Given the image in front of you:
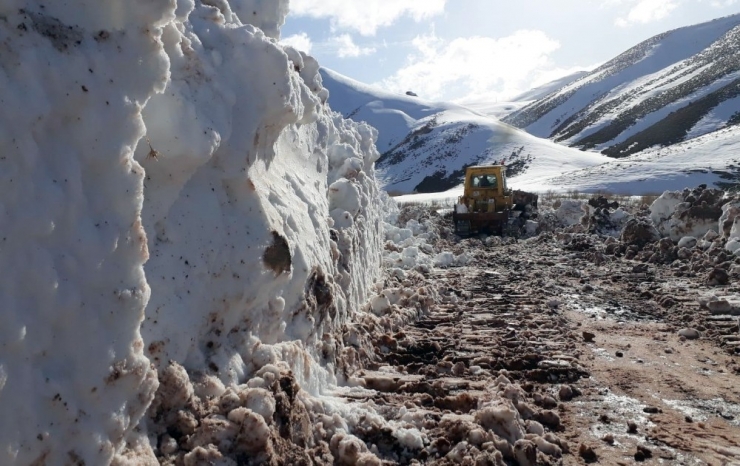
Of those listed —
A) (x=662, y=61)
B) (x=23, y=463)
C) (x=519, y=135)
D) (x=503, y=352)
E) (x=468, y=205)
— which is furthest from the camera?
(x=662, y=61)

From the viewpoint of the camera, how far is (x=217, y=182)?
3957mm

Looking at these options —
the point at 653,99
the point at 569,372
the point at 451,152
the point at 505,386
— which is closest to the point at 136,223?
the point at 505,386

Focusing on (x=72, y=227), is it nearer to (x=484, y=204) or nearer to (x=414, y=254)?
(x=414, y=254)

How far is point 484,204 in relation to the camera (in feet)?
64.9

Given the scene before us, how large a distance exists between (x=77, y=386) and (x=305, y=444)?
1.37 meters

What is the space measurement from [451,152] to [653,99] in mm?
30590

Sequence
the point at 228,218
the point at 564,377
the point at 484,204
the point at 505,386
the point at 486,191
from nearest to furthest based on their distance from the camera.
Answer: the point at 228,218, the point at 505,386, the point at 564,377, the point at 484,204, the point at 486,191

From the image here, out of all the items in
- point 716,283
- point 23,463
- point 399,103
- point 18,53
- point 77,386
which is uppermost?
point 399,103

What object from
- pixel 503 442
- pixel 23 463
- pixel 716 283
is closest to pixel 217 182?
pixel 23 463

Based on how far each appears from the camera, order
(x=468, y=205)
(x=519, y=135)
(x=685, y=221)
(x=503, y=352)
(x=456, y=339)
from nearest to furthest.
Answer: (x=503, y=352)
(x=456, y=339)
(x=685, y=221)
(x=468, y=205)
(x=519, y=135)

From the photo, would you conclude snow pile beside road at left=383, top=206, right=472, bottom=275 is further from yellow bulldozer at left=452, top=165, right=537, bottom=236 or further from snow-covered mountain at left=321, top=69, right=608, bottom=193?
snow-covered mountain at left=321, top=69, right=608, bottom=193

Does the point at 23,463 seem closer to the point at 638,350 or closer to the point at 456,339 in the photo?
the point at 456,339

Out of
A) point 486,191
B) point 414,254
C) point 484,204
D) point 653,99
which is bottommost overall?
point 414,254

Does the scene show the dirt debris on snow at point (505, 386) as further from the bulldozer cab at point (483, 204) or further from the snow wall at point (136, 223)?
the bulldozer cab at point (483, 204)
